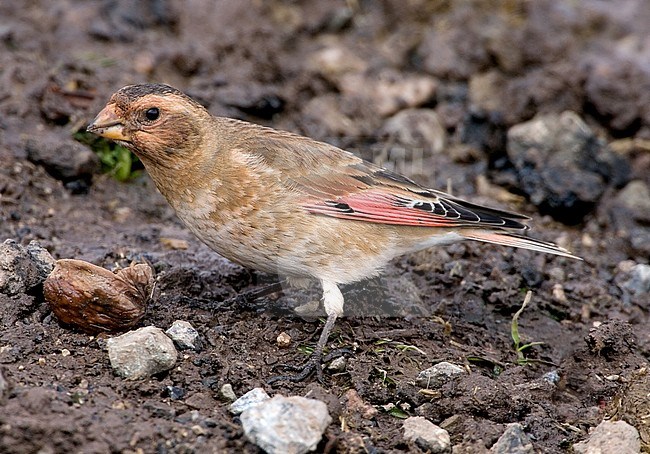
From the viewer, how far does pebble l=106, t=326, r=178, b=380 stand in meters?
5.00

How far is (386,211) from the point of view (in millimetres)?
6383

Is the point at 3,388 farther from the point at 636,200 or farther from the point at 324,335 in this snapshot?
the point at 636,200

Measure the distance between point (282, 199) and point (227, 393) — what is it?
151 centimetres

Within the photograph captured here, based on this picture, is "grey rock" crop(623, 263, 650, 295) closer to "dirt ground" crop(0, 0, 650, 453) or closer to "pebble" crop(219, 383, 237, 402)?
"dirt ground" crop(0, 0, 650, 453)

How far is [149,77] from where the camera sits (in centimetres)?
912

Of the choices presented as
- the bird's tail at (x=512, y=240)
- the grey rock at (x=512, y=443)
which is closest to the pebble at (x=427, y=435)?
the grey rock at (x=512, y=443)

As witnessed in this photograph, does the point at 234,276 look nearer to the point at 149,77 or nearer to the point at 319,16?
the point at 149,77

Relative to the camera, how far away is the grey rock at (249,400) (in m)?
4.82

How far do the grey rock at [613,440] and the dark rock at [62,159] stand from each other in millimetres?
4547

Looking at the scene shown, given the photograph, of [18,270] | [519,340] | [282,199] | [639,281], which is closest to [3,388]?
[18,270]

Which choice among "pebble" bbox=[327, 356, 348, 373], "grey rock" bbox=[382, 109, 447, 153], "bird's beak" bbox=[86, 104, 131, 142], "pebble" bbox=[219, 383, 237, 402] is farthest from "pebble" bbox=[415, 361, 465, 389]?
"grey rock" bbox=[382, 109, 447, 153]

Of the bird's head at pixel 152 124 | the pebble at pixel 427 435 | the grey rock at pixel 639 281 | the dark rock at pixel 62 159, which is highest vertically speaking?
the bird's head at pixel 152 124

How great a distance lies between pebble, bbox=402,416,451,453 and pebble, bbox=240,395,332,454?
0.56 meters

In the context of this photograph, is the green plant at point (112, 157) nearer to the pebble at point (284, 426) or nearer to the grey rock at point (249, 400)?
the grey rock at point (249, 400)
